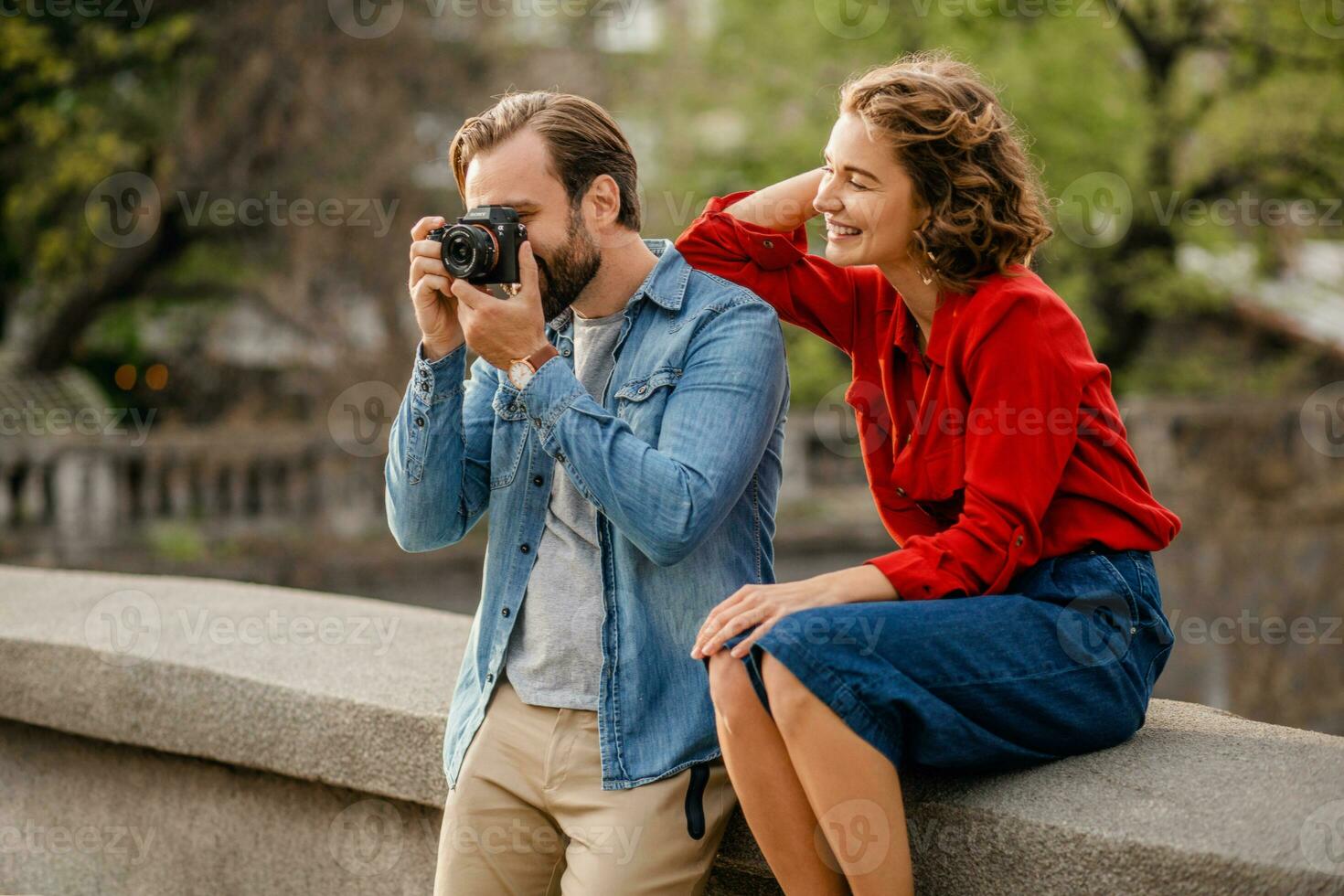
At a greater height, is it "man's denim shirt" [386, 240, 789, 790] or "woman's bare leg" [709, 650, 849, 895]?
"man's denim shirt" [386, 240, 789, 790]

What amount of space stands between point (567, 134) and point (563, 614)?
828mm

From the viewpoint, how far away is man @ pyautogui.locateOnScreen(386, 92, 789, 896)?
2180 mm

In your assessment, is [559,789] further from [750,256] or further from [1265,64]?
[1265,64]

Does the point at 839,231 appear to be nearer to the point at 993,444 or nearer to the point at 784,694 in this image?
the point at 993,444

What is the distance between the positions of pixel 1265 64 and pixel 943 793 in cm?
1450
